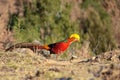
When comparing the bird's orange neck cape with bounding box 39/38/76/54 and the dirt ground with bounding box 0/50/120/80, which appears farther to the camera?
the bird's orange neck cape with bounding box 39/38/76/54

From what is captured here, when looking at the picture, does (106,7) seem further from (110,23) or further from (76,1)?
(110,23)

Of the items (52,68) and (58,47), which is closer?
(52,68)

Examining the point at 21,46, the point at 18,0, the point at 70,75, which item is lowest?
the point at 70,75

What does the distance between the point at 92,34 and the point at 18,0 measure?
345 cm

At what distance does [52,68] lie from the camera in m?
7.10

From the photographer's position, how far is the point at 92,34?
2170 centimetres

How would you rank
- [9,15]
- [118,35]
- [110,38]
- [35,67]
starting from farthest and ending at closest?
1. [118,35]
2. [110,38]
3. [9,15]
4. [35,67]

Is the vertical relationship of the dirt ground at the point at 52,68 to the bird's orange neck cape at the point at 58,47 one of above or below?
below

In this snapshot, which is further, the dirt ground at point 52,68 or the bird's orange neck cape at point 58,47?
the bird's orange neck cape at point 58,47

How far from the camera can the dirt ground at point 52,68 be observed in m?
6.67

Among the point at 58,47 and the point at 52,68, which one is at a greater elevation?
the point at 58,47

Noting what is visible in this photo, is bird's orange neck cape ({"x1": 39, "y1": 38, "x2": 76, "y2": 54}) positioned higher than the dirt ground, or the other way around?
bird's orange neck cape ({"x1": 39, "y1": 38, "x2": 76, "y2": 54})

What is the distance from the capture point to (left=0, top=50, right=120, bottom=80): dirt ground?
6.67 metres

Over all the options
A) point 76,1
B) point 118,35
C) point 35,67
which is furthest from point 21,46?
point 76,1
